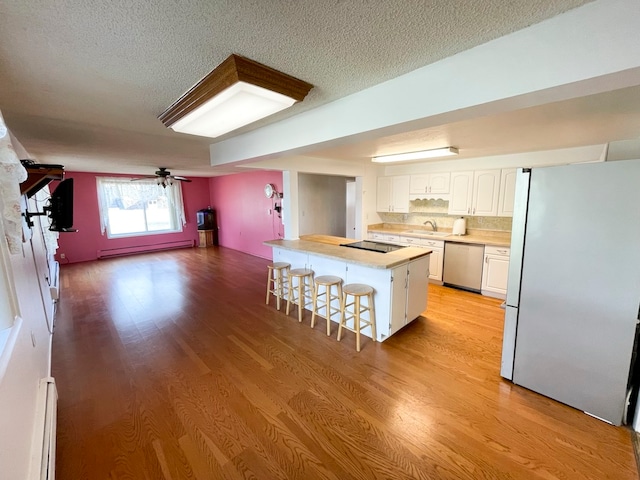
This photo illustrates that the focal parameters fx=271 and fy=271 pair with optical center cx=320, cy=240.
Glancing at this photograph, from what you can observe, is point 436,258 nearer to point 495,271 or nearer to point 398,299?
point 495,271

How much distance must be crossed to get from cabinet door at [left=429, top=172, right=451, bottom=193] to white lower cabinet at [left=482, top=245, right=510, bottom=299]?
1.30 meters

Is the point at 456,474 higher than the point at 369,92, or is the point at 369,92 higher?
the point at 369,92

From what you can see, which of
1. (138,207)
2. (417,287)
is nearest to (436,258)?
(417,287)

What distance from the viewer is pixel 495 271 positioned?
13.5 ft

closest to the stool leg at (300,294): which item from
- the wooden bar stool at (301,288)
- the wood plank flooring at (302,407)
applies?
the wooden bar stool at (301,288)

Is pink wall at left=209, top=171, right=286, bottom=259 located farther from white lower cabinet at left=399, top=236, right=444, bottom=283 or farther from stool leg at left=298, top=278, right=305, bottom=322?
white lower cabinet at left=399, top=236, right=444, bottom=283

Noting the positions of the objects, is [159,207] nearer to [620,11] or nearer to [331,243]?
[331,243]

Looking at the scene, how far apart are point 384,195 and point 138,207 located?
271 inches

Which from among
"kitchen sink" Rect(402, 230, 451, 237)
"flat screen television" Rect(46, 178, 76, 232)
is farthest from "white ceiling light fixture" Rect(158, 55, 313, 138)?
"kitchen sink" Rect(402, 230, 451, 237)

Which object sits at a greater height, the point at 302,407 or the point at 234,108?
the point at 234,108

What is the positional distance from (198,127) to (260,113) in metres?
0.62

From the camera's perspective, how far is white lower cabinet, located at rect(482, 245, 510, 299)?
Result: 4.02 meters

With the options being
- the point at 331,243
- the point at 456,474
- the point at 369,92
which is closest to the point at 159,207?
the point at 331,243

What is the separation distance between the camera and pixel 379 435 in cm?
180
